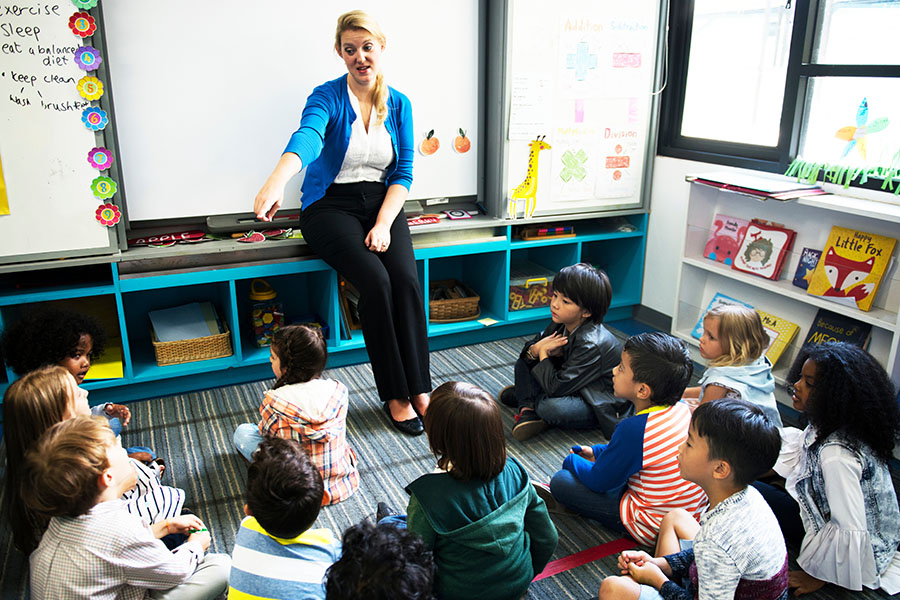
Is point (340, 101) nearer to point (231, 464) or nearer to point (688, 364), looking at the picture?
point (231, 464)

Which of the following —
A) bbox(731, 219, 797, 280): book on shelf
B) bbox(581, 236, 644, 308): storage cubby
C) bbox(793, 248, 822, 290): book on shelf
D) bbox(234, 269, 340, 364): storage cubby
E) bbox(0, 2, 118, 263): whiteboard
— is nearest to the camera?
bbox(0, 2, 118, 263): whiteboard

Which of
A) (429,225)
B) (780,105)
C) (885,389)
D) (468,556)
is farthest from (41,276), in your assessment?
(780,105)

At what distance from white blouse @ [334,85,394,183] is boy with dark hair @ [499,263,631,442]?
901mm

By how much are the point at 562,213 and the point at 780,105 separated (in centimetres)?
108

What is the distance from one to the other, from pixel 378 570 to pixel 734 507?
31.2 inches

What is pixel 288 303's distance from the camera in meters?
3.42

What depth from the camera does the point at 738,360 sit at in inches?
90.1

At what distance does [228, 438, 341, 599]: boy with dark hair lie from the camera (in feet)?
4.55

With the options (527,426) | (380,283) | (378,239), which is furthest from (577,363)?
(378,239)

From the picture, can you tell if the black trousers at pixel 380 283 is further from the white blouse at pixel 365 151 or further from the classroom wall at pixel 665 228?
the classroom wall at pixel 665 228

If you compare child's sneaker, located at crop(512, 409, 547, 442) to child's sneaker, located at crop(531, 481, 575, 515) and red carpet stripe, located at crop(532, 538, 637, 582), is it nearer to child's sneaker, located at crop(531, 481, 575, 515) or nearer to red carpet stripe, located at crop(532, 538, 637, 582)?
child's sneaker, located at crop(531, 481, 575, 515)

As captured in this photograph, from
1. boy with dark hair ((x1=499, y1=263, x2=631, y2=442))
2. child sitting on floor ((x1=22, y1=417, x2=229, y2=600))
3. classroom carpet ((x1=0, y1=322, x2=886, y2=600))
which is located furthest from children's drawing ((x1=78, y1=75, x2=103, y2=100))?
boy with dark hair ((x1=499, y1=263, x2=631, y2=442))

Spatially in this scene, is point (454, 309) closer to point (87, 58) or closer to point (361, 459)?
point (361, 459)

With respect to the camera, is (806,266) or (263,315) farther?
(263,315)
